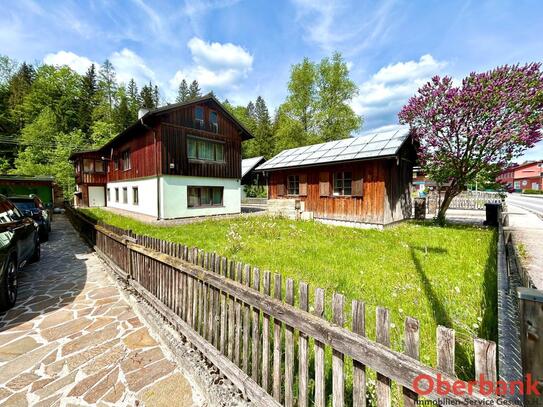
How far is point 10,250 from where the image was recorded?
455 centimetres

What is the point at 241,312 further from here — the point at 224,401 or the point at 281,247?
the point at 281,247

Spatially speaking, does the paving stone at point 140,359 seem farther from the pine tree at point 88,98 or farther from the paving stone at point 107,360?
the pine tree at point 88,98

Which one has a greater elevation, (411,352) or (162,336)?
(411,352)

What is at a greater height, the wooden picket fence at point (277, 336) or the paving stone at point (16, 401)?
the wooden picket fence at point (277, 336)

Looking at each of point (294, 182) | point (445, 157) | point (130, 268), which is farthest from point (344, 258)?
point (294, 182)

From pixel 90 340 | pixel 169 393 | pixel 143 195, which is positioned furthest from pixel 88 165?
pixel 169 393

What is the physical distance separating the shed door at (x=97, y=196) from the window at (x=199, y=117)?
18942 millimetres

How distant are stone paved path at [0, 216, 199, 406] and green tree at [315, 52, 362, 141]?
32097 mm

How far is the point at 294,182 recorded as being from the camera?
16.5m

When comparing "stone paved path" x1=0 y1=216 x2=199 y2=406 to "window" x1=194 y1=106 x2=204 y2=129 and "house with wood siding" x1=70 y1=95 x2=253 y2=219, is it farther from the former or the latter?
"window" x1=194 y1=106 x2=204 y2=129

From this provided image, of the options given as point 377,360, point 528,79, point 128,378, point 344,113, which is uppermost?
point 344,113

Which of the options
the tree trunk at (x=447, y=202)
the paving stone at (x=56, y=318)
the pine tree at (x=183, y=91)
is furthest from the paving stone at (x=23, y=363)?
Answer: the pine tree at (x=183, y=91)

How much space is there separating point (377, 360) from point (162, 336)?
3242mm

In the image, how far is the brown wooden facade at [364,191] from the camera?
12.3 metres
